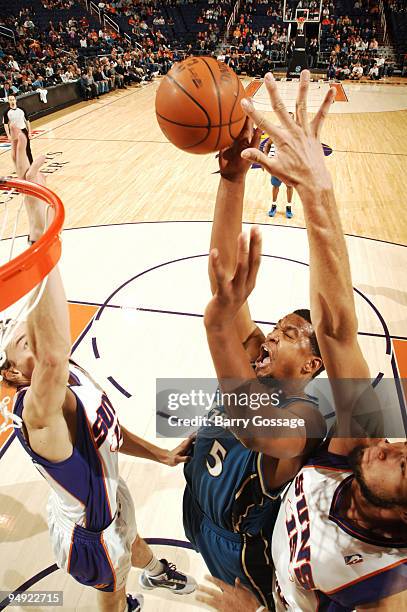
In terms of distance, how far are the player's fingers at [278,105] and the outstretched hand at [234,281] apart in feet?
0.99

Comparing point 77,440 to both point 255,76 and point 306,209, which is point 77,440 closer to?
point 306,209

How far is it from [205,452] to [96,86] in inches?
629

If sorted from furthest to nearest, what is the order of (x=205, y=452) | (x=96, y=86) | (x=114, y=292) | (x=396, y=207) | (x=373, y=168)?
(x=96, y=86), (x=373, y=168), (x=396, y=207), (x=114, y=292), (x=205, y=452)

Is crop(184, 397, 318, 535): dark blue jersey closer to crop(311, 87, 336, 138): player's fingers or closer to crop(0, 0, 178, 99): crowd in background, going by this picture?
crop(311, 87, 336, 138): player's fingers

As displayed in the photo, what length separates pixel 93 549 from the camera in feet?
6.04

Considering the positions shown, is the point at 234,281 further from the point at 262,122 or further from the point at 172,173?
the point at 172,173

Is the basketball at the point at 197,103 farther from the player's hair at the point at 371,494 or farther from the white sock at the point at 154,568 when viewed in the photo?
the white sock at the point at 154,568

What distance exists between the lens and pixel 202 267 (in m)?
5.32

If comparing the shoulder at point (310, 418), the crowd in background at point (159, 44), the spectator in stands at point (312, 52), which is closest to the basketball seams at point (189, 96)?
the shoulder at point (310, 418)

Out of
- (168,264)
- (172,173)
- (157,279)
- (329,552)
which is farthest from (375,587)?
(172,173)

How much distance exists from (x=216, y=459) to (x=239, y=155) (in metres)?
1.17

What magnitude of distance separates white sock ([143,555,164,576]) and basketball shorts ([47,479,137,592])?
0.32 m

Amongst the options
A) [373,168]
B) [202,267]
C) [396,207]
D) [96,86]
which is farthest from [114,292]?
[96,86]

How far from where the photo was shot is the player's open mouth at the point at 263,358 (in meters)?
1.87
